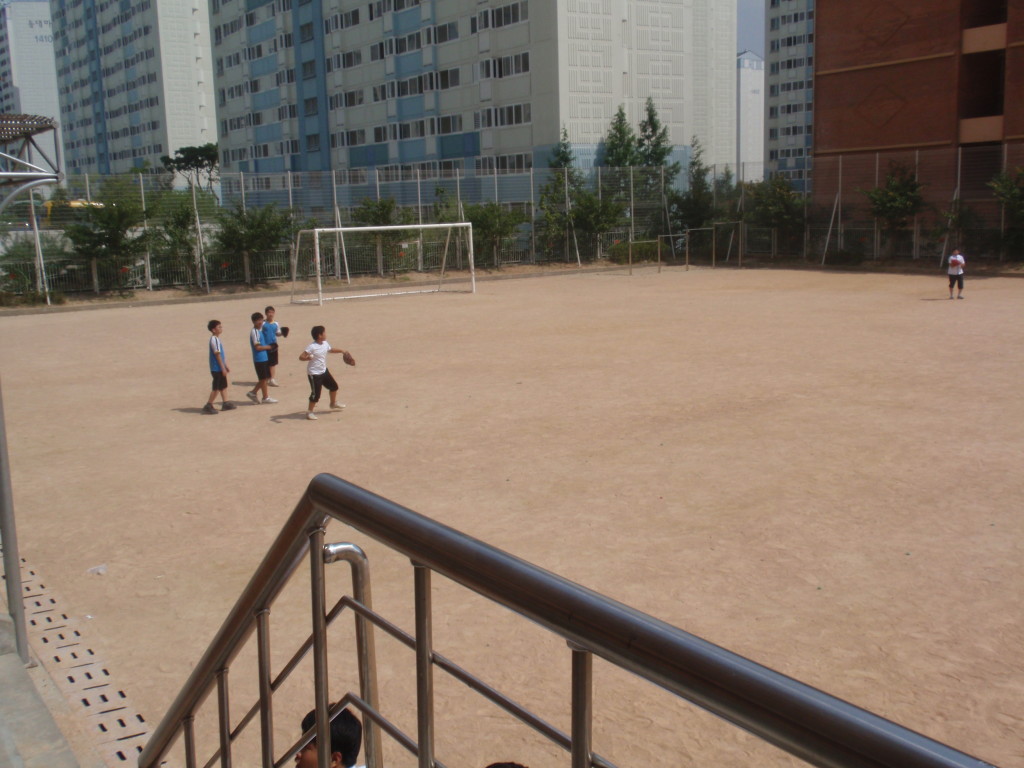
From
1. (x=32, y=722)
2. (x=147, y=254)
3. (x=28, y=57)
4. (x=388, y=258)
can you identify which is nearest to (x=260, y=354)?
(x=32, y=722)

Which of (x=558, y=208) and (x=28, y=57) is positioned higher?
(x=28, y=57)

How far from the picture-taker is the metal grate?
16.5 feet

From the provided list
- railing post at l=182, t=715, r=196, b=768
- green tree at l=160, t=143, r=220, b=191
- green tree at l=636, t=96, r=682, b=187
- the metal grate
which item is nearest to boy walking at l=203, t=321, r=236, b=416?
the metal grate

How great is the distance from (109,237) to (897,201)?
90.2 ft

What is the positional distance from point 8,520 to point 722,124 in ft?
198

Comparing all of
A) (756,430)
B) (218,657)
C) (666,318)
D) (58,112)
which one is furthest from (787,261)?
(58,112)

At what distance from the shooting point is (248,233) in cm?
3444

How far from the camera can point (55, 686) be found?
5.64 meters

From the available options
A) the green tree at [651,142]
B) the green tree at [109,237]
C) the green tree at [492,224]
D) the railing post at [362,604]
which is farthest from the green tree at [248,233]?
the railing post at [362,604]

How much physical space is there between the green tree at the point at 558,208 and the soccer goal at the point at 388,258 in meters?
4.14

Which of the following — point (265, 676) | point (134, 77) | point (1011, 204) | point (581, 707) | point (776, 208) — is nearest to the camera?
point (581, 707)

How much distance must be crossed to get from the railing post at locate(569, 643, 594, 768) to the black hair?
1.92 metres

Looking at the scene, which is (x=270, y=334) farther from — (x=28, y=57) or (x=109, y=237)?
(x=28, y=57)

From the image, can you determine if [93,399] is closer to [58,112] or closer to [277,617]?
[277,617]
